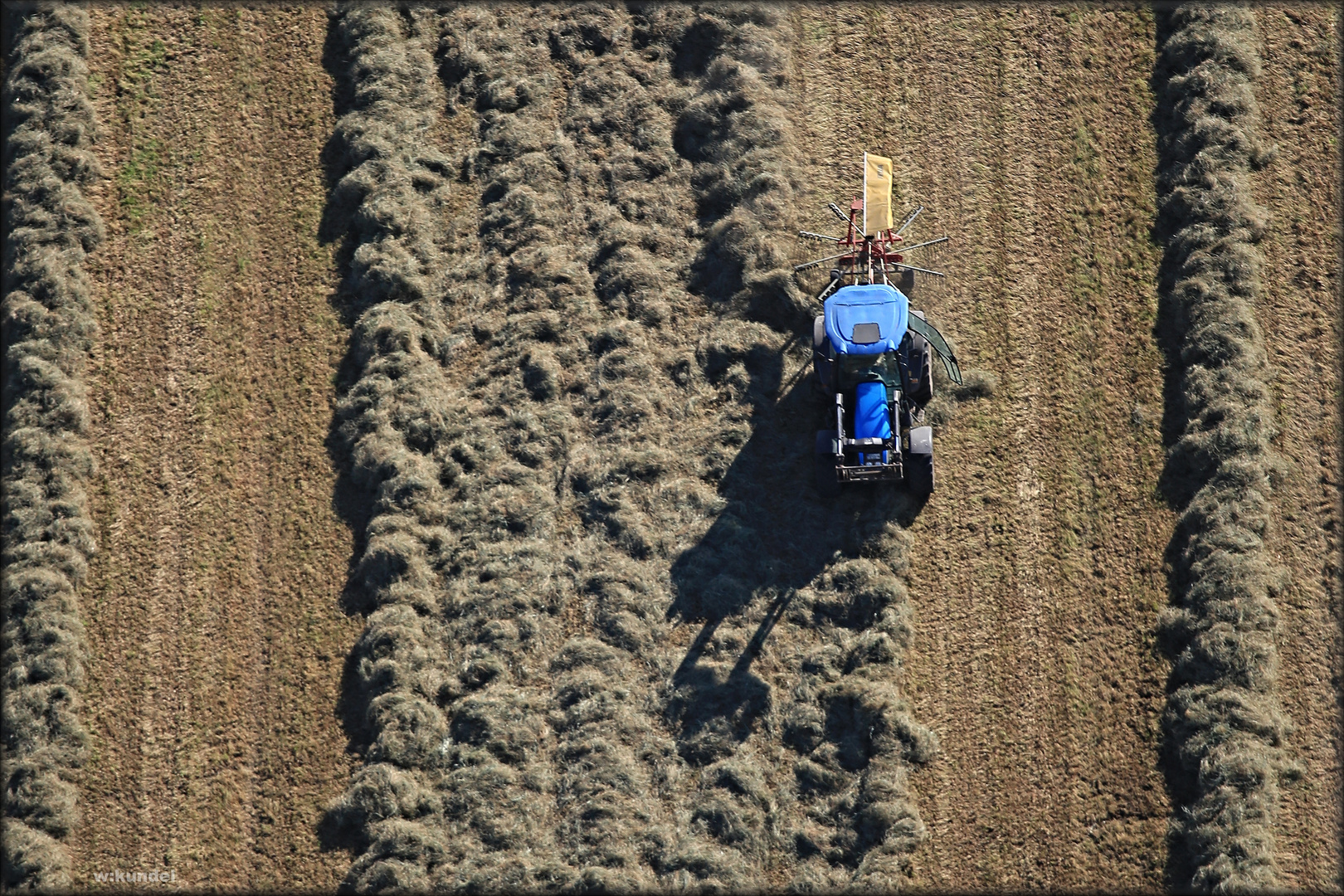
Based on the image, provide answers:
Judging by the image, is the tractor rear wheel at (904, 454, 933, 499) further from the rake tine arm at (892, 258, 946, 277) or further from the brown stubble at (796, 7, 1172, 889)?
the rake tine arm at (892, 258, 946, 277)

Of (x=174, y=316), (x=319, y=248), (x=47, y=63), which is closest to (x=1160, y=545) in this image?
(x=319, y=248)

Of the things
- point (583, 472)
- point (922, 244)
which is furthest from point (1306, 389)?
point (583, 472)

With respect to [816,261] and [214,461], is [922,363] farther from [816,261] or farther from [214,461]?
[214,461]

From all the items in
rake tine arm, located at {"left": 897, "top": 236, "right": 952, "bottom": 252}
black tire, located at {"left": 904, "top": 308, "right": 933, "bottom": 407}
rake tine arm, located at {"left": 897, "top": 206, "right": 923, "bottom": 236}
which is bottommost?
black tire, located at {"left": 904, "top": 308, "right": 933, "bottom": 407}

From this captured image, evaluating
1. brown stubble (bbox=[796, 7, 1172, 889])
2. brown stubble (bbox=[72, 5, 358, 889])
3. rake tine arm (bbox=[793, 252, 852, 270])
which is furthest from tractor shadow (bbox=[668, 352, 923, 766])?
brown stubble (bbox=[72, 5, 358, 889])

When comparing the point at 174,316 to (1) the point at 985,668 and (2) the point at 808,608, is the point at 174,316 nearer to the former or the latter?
(2) the point at 808,608

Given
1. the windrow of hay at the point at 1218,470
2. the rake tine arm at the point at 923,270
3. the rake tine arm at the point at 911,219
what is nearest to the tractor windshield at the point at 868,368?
the rake tine arm at the point at 923,270

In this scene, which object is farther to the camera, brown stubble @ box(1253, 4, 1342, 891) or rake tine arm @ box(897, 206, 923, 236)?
rake tine arm @ box(897, 206, 923, 236)
